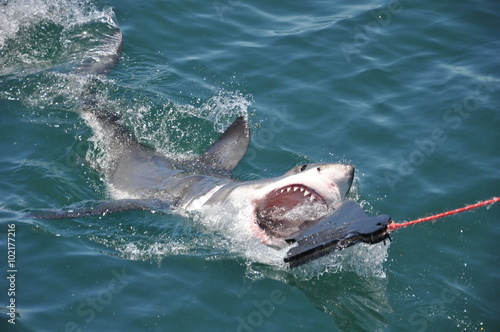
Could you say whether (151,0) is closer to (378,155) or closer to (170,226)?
(378,155)

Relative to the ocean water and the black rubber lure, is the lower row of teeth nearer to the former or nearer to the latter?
the black rubber lure

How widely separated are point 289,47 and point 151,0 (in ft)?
9.12

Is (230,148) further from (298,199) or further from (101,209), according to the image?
(298,199)

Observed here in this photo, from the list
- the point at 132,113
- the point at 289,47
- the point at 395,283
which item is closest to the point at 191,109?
the point at 132,113

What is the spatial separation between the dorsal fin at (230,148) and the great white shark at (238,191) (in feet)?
0.04

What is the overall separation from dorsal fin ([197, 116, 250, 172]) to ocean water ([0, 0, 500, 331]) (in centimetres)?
20

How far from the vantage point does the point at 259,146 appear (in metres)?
7.76

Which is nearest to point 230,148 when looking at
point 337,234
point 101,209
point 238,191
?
point 238,191

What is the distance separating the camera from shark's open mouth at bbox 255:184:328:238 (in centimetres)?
502

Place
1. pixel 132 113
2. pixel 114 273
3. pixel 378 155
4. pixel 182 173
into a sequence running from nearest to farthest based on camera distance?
pixel 114 273 → pixel 182 173 → pixel 378 155 → pixel 132 113

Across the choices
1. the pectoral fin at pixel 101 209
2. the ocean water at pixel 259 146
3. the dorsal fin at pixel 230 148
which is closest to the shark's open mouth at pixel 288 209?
the ocean water at pixel 259 146

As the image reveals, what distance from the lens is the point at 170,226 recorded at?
5.90 metres

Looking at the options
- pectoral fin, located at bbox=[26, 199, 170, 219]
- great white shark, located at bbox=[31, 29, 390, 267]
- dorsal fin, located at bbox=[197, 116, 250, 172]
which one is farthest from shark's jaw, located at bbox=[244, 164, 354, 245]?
dorsal fin, located at bbox=[197, 116, 250, 172]

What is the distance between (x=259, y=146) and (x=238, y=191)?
2228 mm
